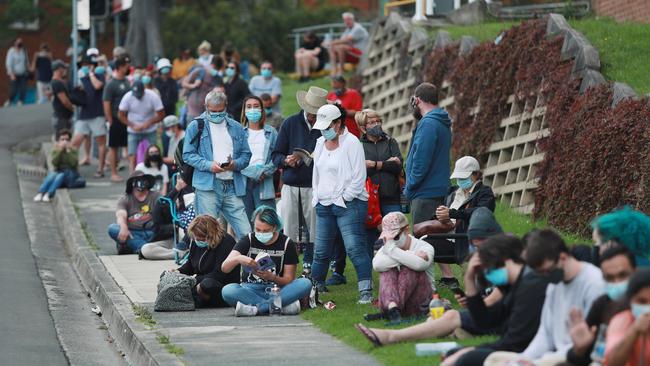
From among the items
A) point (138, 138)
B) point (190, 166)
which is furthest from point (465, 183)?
point (138, 138)

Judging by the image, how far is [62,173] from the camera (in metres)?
24.5

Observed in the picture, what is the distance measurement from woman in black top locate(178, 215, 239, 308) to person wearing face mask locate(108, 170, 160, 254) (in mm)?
4458

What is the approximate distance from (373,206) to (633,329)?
6.30m

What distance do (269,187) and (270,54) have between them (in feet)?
96.0

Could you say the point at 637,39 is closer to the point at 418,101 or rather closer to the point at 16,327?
the point at 418,101

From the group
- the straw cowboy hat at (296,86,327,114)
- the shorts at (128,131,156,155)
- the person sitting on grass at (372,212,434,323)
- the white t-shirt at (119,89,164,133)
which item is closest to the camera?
the person sitting on grass at (372,212,434,323)

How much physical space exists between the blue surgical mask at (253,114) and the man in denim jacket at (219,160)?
325 mm

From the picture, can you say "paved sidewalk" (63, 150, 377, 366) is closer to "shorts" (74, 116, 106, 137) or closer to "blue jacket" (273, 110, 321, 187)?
"blue jacket" (273, 110, 321, 187)

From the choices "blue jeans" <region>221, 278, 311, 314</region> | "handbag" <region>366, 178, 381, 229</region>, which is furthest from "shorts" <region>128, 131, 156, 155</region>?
"blue jeans" <region>221, 278, 311, 314</region>

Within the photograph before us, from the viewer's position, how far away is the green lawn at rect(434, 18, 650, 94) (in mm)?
17000

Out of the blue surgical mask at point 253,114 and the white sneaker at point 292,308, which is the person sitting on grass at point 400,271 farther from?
the blue surgical mask at point 253,114

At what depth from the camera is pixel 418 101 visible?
44.2ft

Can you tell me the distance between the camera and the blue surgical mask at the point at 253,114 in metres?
15.5

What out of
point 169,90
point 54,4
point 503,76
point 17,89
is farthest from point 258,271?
point 54,4
